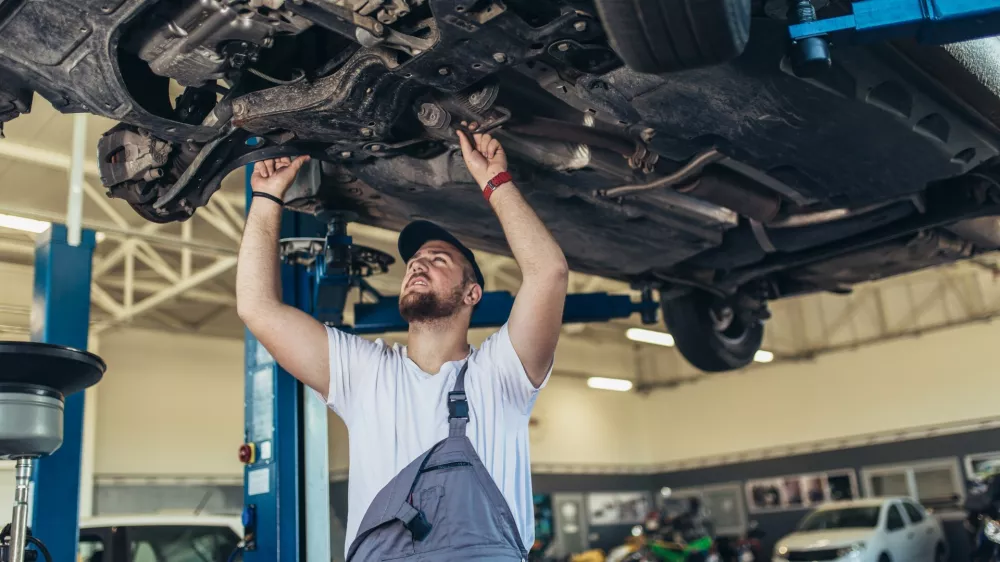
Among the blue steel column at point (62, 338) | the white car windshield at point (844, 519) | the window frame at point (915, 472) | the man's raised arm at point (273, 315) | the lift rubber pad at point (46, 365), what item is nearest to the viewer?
the man's raised arm at point (273, 315)

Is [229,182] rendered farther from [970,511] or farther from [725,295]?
[970,511]

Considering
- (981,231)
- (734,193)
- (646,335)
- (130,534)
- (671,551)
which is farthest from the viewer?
(646,335)

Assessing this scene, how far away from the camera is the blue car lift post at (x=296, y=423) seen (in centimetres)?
292

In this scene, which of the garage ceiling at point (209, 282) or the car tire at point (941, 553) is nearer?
the garage ceiling at point (209, 282)

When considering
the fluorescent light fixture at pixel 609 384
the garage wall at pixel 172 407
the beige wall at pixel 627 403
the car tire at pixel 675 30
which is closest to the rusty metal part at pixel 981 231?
the car tire at pixel 675 30

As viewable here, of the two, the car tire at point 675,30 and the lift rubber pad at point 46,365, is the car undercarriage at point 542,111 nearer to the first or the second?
the car tire at point 675,30

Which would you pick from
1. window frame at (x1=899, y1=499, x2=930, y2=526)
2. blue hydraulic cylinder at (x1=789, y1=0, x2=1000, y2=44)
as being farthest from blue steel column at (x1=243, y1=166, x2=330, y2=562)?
window frame at (x1=899, y1=499, x2=930, y2=526)

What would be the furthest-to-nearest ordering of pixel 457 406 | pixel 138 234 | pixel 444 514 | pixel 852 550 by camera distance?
pixel 852 550, pixel 138 234, pixel 457 406, pixel 444 514

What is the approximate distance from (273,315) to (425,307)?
12.5 inches

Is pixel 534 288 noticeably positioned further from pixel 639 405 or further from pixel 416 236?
pixel 639 405

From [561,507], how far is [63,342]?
11817 mm

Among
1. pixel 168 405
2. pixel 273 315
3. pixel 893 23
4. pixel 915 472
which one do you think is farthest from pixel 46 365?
pixel 915 472

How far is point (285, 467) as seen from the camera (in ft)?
9.73

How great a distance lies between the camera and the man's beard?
6.19 ft
